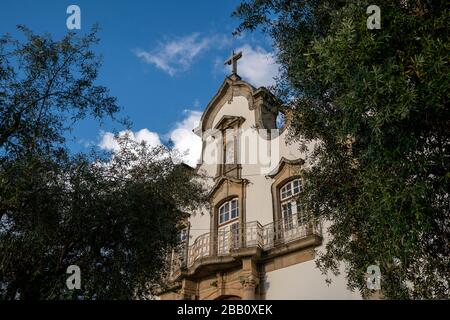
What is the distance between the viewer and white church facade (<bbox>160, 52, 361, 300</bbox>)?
15617 millimetres

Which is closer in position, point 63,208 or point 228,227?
point 63,208

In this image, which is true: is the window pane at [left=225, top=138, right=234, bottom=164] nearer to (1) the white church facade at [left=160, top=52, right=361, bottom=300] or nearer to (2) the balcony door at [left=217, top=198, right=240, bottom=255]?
(1) the white church facade at [left=160, top=52, right=361, bottom=300]

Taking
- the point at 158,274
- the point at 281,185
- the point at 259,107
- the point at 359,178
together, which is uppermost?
the point at 259,107

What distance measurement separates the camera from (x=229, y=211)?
19.6 meters

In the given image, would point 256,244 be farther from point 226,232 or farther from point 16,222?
point 16,222

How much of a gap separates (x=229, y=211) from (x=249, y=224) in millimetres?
1941

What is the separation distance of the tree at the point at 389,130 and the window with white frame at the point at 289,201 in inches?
305

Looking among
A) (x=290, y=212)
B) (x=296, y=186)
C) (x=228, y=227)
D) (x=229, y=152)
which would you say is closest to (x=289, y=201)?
(x=290, y=212)

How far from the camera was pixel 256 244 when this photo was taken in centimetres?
1686


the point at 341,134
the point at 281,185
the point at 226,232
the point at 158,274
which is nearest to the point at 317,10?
the point at 341,134

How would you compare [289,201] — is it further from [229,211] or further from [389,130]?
[389,130]

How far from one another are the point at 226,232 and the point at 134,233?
10094mm

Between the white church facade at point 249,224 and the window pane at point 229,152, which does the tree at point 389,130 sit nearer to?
the white church facade at point 249,224
